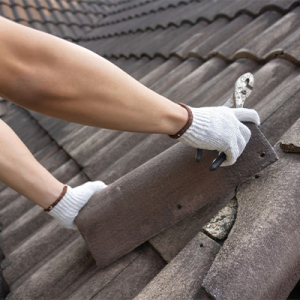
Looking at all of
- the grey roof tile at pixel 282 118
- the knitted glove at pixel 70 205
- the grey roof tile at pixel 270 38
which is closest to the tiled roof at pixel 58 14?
the grey roof tile at pixel 270 38

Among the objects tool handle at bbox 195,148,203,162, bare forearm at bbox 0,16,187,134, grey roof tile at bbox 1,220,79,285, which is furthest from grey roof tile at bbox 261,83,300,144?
grey roof tile at bbox 1,220,79,285

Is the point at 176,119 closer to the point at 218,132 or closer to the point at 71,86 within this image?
the point at 218,132

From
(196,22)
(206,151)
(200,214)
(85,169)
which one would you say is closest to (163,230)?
(200,214)

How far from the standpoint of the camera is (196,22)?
2.64 metres

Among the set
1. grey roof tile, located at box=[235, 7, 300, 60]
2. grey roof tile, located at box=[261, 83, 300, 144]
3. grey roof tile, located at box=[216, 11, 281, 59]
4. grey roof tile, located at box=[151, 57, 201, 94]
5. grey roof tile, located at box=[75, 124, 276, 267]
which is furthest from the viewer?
grey roof tile, located at box=[151, 57, 201, 94]

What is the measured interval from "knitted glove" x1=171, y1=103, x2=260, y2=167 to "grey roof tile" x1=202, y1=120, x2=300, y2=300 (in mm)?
174

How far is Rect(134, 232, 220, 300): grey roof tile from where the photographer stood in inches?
30.3

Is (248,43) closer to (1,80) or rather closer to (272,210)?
(272,210)

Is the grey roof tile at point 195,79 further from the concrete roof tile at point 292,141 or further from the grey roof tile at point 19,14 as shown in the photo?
the grey roof tile at point 19,14

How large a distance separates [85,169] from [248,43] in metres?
Result: 1.33

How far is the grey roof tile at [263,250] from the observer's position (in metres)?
0.70

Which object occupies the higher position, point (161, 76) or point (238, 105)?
point (238, 105)

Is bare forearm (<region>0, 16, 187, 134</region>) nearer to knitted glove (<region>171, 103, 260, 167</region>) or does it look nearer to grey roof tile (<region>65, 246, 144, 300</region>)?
knitted glove (<region>171, 103, 260, 167</region>)

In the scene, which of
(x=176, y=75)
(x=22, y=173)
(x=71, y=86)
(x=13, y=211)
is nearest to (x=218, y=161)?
(x=71, y=86)
